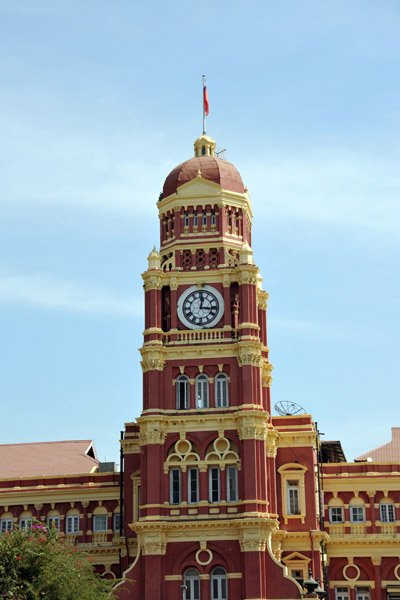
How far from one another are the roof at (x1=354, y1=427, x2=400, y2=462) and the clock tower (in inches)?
402

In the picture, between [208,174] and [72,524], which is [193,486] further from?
[208,174]

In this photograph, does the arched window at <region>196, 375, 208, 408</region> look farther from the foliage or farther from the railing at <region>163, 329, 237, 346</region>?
the foliage

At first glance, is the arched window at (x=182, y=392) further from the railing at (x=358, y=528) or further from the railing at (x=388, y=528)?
the railing at (x=388, y=528)

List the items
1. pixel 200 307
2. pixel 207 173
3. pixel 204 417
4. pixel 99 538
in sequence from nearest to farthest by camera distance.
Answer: pixel 204 417 < pixel 200 307 < pixel 99 538 < pixel 207 173

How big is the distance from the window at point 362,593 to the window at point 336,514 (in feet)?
15.4

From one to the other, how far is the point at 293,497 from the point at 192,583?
10.5 m

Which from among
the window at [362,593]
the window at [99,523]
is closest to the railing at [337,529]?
the window at [362,593]

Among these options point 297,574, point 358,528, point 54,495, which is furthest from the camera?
point 54,495

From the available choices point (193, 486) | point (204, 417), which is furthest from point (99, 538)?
point (204, 417)

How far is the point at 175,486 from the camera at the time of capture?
68.2 metres

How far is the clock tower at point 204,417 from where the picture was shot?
66000 millimetres

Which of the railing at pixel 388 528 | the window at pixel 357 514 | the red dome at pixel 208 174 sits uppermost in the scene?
the red dome at pixel 208 174

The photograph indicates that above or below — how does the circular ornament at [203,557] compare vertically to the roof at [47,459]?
below

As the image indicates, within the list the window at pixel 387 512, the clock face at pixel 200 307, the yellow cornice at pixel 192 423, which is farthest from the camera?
the window at pixel 387 512
